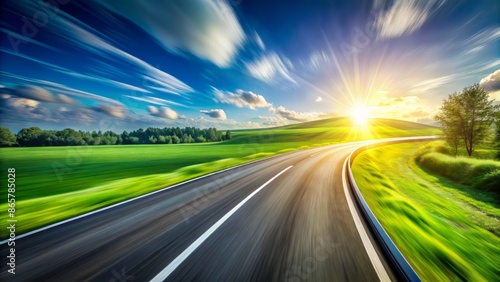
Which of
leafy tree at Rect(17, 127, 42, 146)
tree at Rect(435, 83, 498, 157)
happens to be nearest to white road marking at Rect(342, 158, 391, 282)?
tree at Rect(435, 83, 498, 157)

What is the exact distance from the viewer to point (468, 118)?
81.7 ft

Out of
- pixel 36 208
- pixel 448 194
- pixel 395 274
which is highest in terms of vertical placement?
pixel 395 274

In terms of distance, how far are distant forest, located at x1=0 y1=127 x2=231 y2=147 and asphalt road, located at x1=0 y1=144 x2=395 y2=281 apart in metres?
51.9

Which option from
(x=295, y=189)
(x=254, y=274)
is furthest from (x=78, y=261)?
(x=295, y=189)

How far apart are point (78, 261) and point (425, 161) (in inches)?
1185

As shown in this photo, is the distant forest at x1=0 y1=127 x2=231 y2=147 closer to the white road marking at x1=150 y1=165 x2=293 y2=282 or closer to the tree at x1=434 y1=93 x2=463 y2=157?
the white road marking at x1=150 y1=165 x2=293 y2=282

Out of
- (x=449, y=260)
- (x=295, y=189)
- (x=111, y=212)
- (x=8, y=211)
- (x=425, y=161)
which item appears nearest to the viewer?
(x=449, y=260)

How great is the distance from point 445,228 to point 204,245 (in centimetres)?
780

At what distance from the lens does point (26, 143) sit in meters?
48.7

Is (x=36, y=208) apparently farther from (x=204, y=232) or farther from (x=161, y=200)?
(x=204, y=232)

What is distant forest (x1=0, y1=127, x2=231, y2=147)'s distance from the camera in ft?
155

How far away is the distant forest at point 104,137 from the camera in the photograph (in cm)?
4724

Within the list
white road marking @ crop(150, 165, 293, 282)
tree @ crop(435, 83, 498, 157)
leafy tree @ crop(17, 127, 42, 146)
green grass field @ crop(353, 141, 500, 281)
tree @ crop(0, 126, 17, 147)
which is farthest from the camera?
leafy tree @ crop(17, 127, 42, 146)

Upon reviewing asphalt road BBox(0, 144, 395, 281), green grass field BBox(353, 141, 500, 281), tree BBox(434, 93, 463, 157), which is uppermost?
tree BBox(434, 93, 463, 157)
